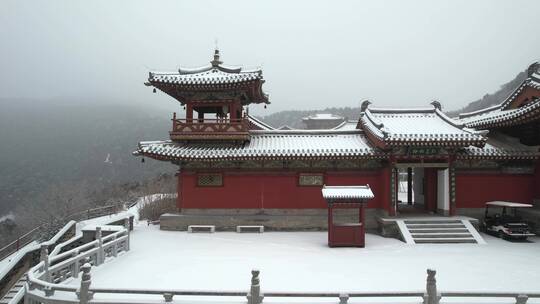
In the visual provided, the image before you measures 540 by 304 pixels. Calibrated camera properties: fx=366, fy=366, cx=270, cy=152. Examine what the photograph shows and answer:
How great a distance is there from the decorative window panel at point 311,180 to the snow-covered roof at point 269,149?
143 cm

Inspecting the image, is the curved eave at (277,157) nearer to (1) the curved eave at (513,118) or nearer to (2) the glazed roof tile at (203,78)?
(2) the glazed roof tile at (203,78)

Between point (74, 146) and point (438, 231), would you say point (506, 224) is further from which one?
point (74, 146)

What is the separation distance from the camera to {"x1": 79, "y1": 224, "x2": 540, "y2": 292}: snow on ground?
31.3ft

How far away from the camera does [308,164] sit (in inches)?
703

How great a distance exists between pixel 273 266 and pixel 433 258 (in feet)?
17.8

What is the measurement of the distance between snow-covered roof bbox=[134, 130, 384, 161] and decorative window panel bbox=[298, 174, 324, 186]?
4.68ft

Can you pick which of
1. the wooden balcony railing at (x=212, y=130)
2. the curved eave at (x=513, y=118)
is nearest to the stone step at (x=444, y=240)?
the curved eave at (x=513, y=118)

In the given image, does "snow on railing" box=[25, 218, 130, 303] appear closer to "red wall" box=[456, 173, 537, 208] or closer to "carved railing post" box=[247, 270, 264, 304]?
"carved railing post" box=[247, 270, 264, 304]

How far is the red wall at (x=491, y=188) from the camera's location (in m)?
17.6

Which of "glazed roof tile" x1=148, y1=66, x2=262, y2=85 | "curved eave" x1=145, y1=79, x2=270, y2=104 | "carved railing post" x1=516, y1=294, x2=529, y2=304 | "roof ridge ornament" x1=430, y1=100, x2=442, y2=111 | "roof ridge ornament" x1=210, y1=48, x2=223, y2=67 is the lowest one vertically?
"carved railing post" x1=516, y1=294, x2=529, y2=304

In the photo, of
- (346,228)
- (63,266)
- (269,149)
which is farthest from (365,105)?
(63,266)

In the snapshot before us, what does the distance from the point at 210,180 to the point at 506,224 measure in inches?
517

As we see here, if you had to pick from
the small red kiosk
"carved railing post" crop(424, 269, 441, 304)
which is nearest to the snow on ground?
the small red kiosk

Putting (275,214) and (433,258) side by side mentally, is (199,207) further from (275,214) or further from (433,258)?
(433,258)
